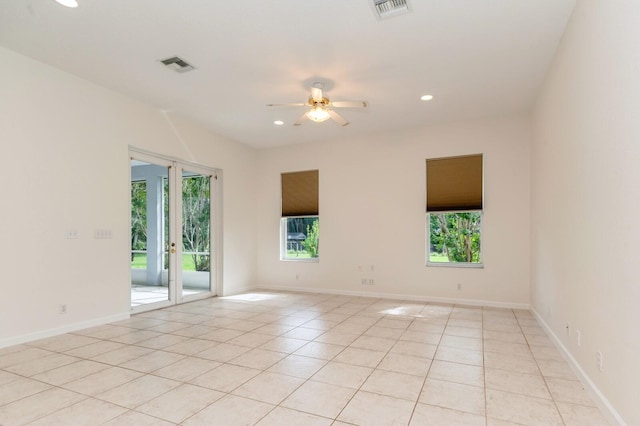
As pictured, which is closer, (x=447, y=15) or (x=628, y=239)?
(x=628, y=239)

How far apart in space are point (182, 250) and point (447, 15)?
5.10 m

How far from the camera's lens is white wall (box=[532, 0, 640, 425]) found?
1.87m

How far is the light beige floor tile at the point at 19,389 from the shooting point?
246cm

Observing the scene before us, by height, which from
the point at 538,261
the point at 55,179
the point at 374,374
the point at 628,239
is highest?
the point at 55,179

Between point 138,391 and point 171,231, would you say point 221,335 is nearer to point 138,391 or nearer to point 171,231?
point 138,391

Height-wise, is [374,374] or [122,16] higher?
[122,16]

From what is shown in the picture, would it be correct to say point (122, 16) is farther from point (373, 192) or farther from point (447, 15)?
point (373, 192)

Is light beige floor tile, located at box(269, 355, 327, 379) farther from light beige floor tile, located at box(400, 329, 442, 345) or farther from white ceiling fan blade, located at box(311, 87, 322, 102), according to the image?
white ceiling fan blade, located at box(311, 87, 322, 102)

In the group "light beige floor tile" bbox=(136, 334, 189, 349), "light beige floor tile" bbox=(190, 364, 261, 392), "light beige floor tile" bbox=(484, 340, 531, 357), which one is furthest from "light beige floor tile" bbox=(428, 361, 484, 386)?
"light beige floor tile" bbox=(136, 334, 189, 349)

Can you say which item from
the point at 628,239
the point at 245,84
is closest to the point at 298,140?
the point at 245,84

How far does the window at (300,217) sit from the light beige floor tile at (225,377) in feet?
13.4

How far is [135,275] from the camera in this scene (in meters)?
6.21

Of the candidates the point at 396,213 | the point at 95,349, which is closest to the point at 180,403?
the point at 95,349

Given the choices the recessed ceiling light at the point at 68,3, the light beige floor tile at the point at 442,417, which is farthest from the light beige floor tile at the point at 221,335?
the recessed ceiling light at the point at 68,3
